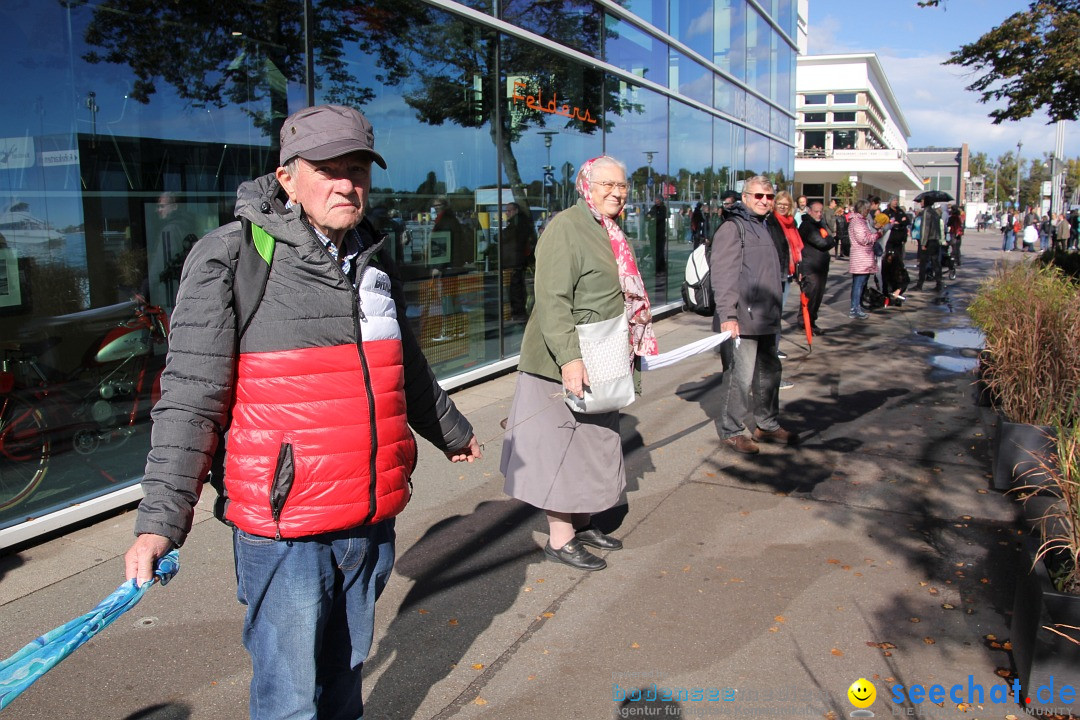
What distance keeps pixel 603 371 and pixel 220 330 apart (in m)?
2.35

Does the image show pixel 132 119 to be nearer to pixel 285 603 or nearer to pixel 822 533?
pixel 285 603

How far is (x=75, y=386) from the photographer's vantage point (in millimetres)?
5336

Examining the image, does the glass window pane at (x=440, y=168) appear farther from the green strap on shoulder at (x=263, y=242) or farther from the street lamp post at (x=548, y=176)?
the green strap on shoulder at (x=263, y=242)

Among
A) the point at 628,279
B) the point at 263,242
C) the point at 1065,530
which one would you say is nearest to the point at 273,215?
the point at 263,242

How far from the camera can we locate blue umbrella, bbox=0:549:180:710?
5.98 feet

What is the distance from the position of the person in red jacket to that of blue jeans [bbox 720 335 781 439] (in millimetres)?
4493

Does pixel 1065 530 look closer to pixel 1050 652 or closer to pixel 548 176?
pixel 1050 652

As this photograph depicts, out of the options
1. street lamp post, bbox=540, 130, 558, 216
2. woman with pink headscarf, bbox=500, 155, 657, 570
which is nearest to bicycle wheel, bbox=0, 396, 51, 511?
woman with pink headscarf, bbox=500, 155, 657, 570

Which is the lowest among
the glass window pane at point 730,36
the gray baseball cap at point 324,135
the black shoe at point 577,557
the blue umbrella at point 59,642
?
the black shoe at point 577,557

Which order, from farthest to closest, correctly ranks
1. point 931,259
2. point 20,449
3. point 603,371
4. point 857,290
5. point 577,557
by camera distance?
point 931,259
point 857,290
point 20,449
point 577,557
point 603,371

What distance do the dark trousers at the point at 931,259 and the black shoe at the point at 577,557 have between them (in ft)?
55.6

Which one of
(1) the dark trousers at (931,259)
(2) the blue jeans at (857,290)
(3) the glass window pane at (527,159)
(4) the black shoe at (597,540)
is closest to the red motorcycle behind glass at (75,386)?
(4) the black shoe at (597,540)

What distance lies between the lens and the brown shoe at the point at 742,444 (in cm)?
661

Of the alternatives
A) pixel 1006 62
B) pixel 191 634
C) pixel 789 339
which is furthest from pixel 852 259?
pixel 191 634
